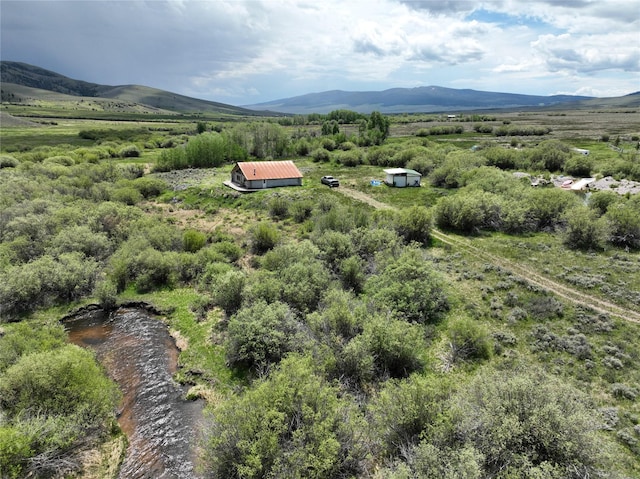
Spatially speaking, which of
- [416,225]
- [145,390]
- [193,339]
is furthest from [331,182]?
[145,390]

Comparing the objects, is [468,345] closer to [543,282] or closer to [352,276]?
[352,276]

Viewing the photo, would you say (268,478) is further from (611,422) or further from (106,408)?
(611,422)

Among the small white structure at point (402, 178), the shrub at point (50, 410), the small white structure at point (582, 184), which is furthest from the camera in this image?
the small white structure at point (402, 178)

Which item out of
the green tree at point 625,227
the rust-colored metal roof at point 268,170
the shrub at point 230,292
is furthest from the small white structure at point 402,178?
the shrub at point 230,292

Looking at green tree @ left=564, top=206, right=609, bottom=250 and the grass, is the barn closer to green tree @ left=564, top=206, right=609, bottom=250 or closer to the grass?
the grass

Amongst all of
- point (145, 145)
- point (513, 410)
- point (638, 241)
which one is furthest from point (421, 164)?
point (145, 145)

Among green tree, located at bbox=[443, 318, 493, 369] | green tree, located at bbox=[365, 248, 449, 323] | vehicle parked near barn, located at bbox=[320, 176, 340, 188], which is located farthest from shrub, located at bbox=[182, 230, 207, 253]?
vehicle parked near barn, located at bbox=[320, 176, 340, 188]

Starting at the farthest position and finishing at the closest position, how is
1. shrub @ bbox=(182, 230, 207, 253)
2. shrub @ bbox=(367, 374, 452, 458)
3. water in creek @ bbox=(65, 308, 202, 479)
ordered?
shrub @ bbox=(182, 230, 207, 253) → water in creek @ bbox=(65, 308, 202, 479) → shrub @ bbox=(367, 374, 452, 458)

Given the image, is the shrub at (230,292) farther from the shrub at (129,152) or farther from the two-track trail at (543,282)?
the shrub at (129,152)
